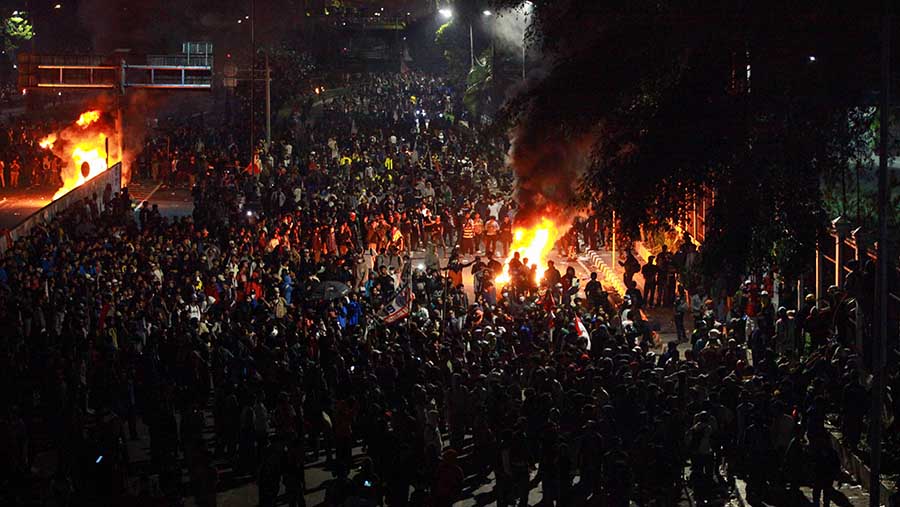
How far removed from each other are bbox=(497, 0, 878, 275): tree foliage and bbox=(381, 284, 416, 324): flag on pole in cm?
357

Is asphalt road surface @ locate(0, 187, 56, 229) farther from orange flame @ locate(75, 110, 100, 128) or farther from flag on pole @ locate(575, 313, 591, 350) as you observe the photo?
flag on pole @ locate(575, 313, 591, 350)

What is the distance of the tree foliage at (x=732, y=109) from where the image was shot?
67.6 ft

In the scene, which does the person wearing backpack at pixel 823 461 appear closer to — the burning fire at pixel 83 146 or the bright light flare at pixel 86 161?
the bright light flare at pixel 86 161

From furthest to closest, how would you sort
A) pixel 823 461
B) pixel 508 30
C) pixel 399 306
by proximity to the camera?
pixel 508 30 → pixel 399 306 → pixel 823 461

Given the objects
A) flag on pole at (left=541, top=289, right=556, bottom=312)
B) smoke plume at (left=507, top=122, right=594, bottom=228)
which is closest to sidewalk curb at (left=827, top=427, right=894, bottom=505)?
flag on pole at (left=541, top=289, right=556, bottom=312)

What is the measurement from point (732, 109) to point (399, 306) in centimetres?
629

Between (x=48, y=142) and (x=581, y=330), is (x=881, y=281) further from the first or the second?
(x=48, y=142)

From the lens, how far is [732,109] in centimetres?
2083

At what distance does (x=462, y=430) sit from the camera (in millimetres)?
16891

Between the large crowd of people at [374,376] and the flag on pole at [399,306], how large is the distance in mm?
48

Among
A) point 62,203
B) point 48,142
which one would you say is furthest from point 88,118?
point 62,203

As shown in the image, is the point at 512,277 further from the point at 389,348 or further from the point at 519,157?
the point at 389,348

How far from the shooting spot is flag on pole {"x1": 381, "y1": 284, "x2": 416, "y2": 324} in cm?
2178

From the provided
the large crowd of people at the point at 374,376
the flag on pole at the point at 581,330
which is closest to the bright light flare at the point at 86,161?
the large crowd of people at the point at 374,376
